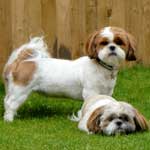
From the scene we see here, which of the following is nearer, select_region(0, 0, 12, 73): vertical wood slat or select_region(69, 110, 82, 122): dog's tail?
select_region(69, 110, 82, 122): dog's tail

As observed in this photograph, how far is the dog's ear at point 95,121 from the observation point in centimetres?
802

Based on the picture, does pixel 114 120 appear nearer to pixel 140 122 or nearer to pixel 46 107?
pixel 140 122

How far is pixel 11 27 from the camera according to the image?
11539 millimetres

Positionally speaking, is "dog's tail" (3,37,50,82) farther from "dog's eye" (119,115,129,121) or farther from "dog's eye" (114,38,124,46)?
"dog's eye" (119,115,129,121)

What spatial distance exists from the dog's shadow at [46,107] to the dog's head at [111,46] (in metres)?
1.03

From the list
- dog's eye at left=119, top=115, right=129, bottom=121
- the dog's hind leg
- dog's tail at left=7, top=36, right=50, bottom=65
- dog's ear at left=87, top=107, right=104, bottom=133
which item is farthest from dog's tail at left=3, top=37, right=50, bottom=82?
dog's eye at left=119, top=115, right=129, bottom=121

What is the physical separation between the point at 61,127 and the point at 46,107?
126cm

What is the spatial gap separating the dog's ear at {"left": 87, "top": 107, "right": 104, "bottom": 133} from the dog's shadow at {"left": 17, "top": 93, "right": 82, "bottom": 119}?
147 cm

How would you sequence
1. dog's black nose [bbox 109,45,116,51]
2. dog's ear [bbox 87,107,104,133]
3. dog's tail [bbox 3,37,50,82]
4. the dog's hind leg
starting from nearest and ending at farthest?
1. dog's ear [bbox 87,107,104,133]
2. dog's black nose [bbox 109,45,116,51]
3. the dog's hind leg
4. dog's tail [bbox 3,37,50,82]

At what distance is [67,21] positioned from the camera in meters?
11.9

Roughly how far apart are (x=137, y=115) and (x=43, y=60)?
181 cm

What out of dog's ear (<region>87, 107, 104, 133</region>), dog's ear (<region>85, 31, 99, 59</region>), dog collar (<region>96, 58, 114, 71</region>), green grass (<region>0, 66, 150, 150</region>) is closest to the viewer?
green grass (<region>0, 66, 150, 150</region>)

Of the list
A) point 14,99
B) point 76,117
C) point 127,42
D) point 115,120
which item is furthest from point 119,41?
point 14,99

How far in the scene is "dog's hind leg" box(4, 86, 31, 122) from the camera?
9242mm
